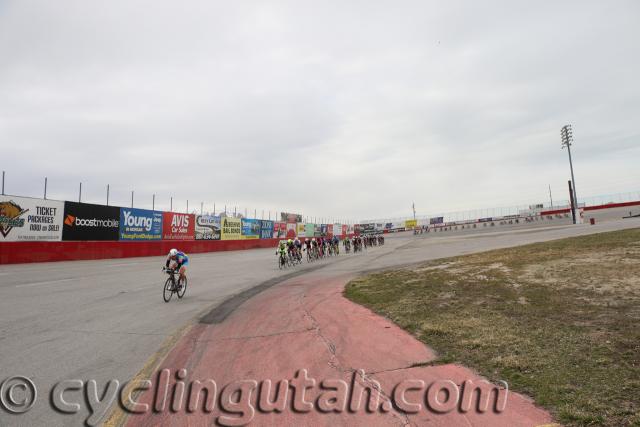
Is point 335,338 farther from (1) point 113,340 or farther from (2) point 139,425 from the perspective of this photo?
(1) point 113,340

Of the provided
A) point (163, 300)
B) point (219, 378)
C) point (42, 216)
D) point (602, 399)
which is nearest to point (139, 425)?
point (219, 378)

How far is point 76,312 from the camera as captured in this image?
8.59 metres

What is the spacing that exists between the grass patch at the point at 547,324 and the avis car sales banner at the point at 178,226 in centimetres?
2470

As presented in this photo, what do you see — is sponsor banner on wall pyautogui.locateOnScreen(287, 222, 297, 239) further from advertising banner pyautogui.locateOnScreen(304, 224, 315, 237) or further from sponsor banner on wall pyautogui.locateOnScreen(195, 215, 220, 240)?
sponsor banner on wall pyautogui.locateOnScreen(195, 215, 220, 240)

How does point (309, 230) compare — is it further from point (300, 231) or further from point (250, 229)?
point (250, 229)

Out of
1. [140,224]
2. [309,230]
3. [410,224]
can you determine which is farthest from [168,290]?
[410,224]

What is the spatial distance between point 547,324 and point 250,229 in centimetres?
4058

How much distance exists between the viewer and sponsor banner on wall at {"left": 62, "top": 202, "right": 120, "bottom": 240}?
2284cm

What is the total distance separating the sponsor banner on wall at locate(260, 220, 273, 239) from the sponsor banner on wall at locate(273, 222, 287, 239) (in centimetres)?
83

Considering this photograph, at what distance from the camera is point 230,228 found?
40312 mm

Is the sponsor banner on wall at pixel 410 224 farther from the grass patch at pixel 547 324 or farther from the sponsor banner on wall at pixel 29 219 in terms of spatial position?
the grass patch at pixel 547 324

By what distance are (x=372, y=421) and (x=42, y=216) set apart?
24.3 m

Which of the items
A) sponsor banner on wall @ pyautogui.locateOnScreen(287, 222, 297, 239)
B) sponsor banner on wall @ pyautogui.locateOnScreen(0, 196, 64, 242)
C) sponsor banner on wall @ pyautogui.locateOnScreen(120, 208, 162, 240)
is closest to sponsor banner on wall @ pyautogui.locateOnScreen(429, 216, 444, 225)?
sponsor banner on wall @ pyautogui.locateOnScreen(287, 222, 297, 239)

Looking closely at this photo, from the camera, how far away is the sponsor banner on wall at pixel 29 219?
1939cm
